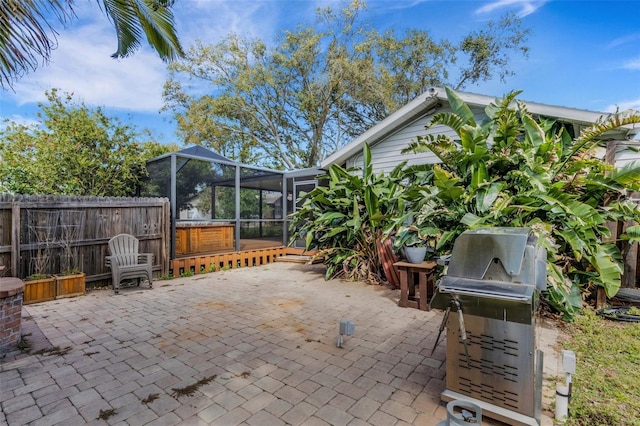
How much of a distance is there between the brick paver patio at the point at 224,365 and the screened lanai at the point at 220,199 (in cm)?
259

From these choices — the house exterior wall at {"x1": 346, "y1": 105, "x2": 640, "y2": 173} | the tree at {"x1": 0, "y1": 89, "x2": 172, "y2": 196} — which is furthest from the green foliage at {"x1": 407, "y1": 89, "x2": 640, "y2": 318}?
the tree at {"x1": 0, "y1": 89, "x2": 172, "y2": 196}

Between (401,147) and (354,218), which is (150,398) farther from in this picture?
(401,147)

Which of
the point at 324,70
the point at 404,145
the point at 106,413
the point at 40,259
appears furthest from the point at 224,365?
the point at 324,70

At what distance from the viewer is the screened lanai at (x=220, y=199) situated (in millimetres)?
6879

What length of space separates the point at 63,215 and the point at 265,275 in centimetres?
386

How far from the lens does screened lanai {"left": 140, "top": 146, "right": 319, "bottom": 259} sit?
6879 millimetres

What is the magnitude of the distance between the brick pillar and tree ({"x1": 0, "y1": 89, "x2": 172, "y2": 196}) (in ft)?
16.7

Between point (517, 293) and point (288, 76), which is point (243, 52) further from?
point (517, 293)

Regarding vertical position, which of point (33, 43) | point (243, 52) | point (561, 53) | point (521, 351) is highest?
point (243, 52)

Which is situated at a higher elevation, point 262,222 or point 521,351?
point 262,222

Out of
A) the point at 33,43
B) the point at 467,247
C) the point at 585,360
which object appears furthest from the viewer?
the point at 585,360

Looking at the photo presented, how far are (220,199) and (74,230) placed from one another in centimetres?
300

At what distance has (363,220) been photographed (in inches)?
246

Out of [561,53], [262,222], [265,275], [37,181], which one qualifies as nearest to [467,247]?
[265,275]
